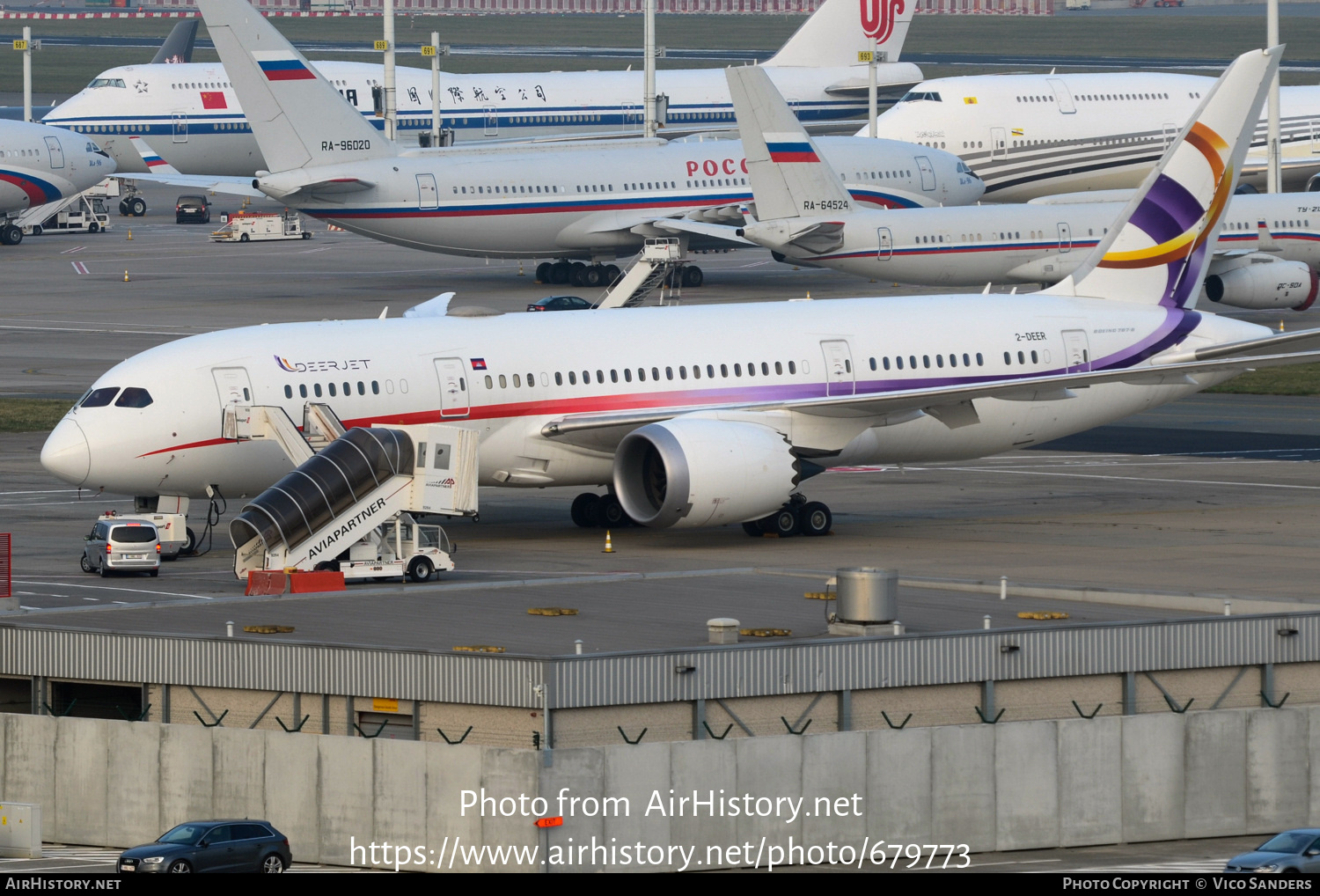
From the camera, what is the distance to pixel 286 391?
153 feet

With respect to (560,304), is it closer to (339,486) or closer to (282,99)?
(282,99)

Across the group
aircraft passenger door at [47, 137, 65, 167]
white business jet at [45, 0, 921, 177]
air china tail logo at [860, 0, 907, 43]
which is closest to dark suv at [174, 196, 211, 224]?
white business jet at [45, 0, 921, 177]

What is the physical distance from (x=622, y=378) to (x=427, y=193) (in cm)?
4435

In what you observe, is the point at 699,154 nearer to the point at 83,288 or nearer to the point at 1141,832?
the point at 83,288

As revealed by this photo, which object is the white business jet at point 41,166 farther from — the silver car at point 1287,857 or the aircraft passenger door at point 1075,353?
the silver car at point 1287,857

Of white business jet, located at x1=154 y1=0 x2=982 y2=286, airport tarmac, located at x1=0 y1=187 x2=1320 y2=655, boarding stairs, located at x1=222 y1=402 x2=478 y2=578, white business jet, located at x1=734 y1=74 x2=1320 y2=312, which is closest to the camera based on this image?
airport tarmac, located at x1=0 y1=187 x2=1320 y2=655

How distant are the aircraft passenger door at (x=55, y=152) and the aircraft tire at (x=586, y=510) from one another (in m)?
75.8

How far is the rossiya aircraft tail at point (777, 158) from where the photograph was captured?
79188 mm

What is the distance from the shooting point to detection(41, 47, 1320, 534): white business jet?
4656cm

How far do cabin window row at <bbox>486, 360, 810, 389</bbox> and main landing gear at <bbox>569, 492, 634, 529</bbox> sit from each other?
3473 mm

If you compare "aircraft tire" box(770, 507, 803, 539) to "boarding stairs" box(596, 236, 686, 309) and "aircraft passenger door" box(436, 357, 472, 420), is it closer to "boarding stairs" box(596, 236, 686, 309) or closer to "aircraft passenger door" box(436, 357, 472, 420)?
"aircraft passenger door" box(436, 357, 472, 420)

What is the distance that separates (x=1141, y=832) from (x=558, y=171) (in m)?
63.9

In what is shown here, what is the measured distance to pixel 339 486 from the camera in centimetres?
4347
